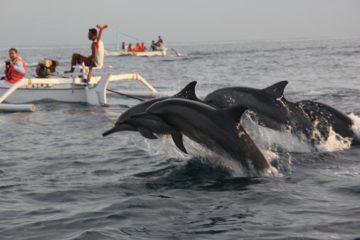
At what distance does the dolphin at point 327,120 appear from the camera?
Result: 1238cm

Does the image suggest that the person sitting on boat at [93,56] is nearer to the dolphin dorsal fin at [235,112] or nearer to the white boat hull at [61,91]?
the white boat hull at [61,91]

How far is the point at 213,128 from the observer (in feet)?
31.4

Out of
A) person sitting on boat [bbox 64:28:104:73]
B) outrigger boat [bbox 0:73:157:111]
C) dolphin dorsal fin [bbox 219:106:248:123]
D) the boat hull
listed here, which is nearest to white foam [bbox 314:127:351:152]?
dolphin dorsal fin [bbox 219:106:248:123]

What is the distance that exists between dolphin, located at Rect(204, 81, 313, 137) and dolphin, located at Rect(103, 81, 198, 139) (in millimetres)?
1049

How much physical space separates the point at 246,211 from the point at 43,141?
8.43 metres

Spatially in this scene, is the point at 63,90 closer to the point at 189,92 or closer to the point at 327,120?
the point at 327,120

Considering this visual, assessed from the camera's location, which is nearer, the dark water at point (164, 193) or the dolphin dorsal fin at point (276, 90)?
the dark water at point (164, 193)

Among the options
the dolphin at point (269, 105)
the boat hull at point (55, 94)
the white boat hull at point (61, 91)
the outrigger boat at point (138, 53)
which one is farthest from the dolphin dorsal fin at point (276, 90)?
the outrigger boat at point (138, 53)

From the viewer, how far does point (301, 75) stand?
4022cm

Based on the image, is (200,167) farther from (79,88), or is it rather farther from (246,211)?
(79,88)

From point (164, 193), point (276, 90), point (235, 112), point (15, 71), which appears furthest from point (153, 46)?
point (164, 193)

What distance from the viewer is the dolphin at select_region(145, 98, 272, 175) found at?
9586 millimetres

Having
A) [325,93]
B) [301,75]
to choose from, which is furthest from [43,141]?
[301,75]

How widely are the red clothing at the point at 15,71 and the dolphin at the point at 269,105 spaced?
520 inches
